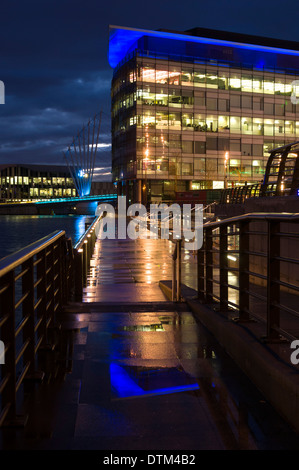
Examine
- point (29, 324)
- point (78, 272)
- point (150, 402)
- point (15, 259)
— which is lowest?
point (150, 402)

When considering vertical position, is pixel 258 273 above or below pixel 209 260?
below

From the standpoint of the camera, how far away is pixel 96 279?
1268cm

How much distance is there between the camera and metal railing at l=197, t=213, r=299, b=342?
191 inches

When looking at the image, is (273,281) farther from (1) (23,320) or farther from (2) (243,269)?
(1) (23,320)

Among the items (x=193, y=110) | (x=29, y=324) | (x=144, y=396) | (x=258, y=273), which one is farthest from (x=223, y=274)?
(x=193, y=110)

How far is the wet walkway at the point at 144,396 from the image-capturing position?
3.47m

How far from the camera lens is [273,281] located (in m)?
4.84

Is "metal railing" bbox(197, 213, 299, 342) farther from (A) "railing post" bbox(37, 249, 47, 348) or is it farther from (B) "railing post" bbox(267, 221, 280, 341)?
(A) "railing post" bbox(37, 249, 47, 348)

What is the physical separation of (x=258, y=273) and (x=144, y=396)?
4067mm

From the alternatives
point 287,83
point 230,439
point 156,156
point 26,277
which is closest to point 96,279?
point 26,277

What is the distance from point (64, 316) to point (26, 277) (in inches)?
125

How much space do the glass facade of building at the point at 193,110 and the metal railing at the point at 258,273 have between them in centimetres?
7088

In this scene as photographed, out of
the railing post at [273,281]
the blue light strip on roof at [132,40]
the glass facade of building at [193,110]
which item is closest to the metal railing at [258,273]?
the railing post at [273,281]

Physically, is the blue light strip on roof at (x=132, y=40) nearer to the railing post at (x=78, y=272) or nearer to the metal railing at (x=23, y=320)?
the railing post at (x=78, y=272)
